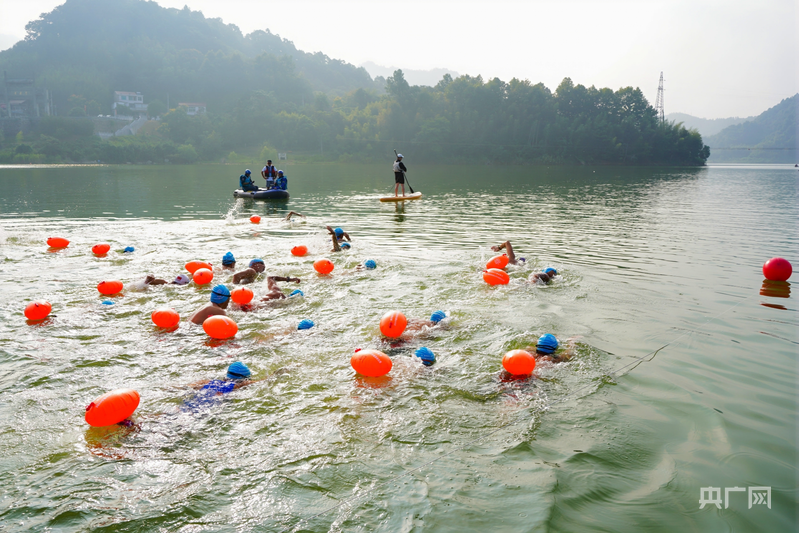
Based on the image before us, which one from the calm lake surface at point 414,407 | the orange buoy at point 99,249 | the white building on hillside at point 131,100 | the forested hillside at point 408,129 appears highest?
the white building on hillside at point 131,100

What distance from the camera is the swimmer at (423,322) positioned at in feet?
22.5

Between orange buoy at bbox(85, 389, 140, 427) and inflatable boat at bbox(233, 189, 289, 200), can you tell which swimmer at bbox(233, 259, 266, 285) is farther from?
inflatable boat at bbox(233, 189, 289, 200)

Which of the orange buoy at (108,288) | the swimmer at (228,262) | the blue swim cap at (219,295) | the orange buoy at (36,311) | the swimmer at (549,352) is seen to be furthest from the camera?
the swimmer at (228,262)

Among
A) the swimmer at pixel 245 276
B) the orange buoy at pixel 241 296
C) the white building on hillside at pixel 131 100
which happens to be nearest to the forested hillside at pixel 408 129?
the white building on hillside at pixel 131 100

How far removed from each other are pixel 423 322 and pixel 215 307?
3164 mm

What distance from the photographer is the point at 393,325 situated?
633 centimetres

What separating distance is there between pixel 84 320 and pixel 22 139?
114 metres

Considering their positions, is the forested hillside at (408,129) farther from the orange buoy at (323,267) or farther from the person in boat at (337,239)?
the orange buoy at (323,267)

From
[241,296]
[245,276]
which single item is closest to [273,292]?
[241,296]

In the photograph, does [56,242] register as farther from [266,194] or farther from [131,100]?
[131,100]

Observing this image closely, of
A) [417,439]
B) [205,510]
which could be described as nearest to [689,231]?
[417,439]

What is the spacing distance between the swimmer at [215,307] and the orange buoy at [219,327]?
654mm

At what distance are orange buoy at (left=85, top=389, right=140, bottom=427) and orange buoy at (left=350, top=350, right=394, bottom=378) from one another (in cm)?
228

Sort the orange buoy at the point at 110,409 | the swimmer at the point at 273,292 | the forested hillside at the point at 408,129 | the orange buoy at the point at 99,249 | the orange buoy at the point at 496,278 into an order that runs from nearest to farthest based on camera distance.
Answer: the orange buoy at the point at 110,409 < the swimmer at the point at 273,292 < the orange buoy at the point at 496,278 < the orange buoy at the point at 99,249 < the forested hillside at the point at 408,129
